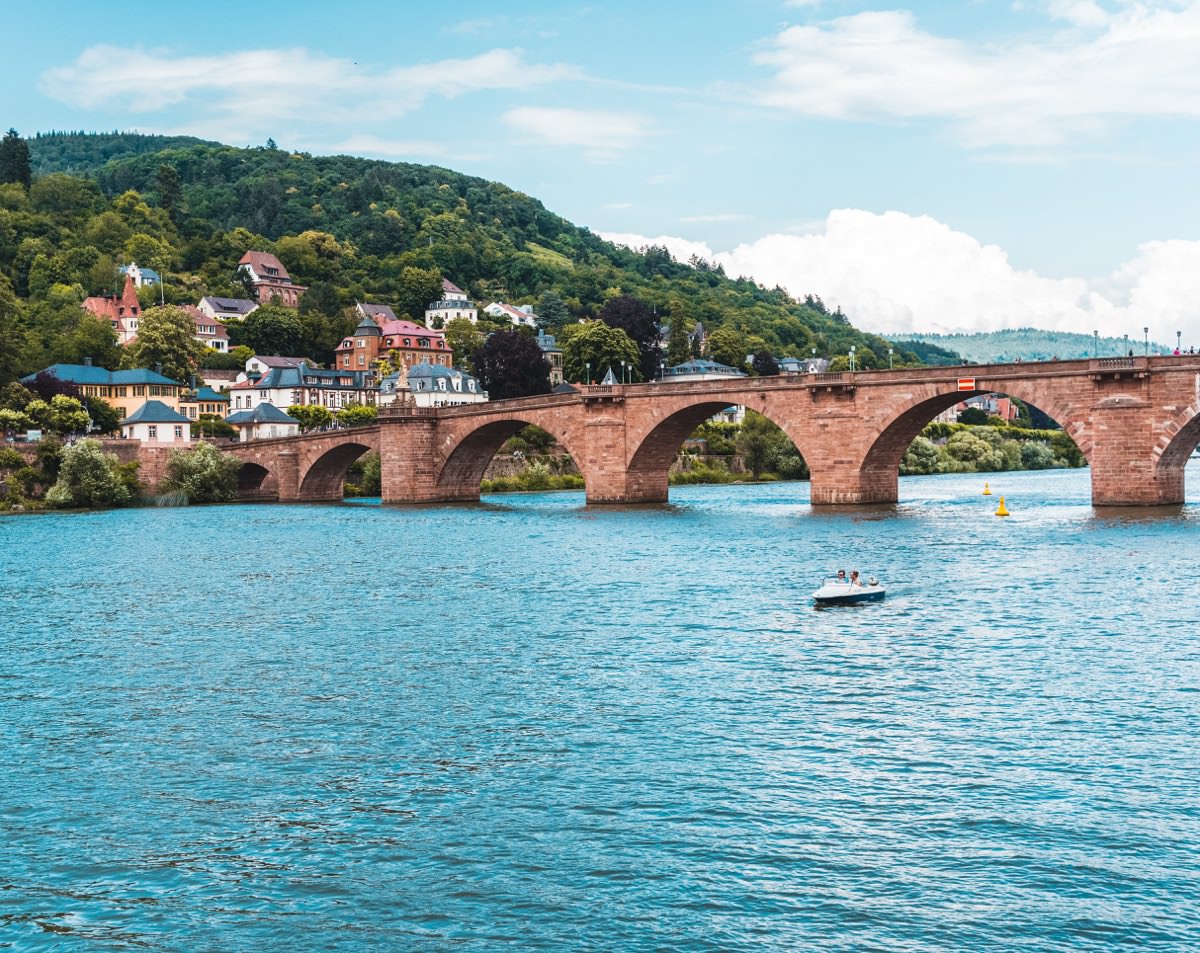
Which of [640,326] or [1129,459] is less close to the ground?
[640,326]

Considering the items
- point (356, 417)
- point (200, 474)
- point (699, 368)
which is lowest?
point (200, 474)

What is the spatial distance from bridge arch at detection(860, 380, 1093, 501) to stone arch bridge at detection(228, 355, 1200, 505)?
91 millimetres

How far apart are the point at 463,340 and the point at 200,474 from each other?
8331 cm

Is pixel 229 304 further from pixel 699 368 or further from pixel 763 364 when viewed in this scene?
pixel 763 364

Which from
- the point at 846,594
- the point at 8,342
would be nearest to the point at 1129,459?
the point at 846,594

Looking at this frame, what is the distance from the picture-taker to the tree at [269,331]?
552 feet

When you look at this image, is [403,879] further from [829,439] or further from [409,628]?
[829,439]

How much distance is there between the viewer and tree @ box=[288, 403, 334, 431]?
5064 inches

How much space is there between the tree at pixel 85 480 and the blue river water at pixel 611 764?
47.7 meters

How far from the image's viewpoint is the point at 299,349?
173750mm

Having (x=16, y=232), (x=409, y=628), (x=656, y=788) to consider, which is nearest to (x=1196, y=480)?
(x=409, y=628)

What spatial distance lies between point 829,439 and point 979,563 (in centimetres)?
2537

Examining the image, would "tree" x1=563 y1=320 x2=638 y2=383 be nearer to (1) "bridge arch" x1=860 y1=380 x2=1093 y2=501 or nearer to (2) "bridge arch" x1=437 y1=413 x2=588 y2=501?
(2) "bridge arch" x1=437 y1=413 x2=588 y2=501

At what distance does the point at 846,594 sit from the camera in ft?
127
